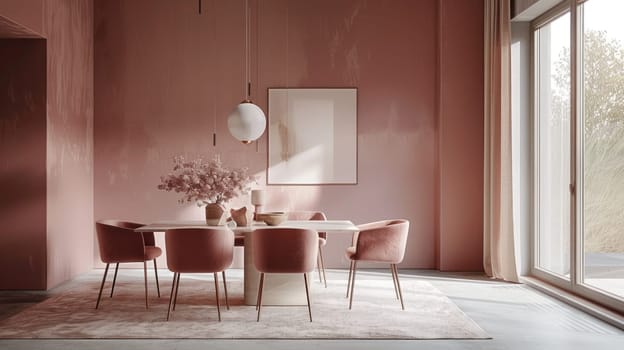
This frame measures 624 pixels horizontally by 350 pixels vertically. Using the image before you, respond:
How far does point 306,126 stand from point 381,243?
2.47 metres

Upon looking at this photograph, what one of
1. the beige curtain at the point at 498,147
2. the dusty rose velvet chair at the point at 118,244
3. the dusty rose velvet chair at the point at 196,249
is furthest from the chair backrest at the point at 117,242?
the beige curtain at the point at 498,147

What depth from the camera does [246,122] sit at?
16.1 feet

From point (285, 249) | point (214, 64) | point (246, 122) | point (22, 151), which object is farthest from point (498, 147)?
point (22, 151)

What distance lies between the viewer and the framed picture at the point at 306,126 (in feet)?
23.0

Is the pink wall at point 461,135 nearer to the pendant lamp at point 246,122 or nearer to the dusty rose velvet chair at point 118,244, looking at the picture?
the pendant lamp at point 246,122

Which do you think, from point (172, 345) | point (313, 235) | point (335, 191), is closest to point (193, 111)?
point (335, 191)

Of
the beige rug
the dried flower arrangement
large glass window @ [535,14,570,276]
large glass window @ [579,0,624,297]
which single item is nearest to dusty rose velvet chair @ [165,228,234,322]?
the beige rug

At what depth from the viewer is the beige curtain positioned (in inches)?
243

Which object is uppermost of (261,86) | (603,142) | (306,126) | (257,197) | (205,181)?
(261,86)

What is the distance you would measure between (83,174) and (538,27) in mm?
5051

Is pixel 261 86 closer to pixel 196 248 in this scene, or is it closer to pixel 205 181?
pixel 205 181

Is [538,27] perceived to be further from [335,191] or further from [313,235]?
[313,235]

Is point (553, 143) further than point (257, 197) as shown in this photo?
Yes

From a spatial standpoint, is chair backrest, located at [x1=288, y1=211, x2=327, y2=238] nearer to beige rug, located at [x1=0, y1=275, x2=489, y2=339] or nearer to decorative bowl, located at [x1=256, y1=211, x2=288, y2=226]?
beige rug, located at [x1=0, y1=275, x2=489, y2=339]
